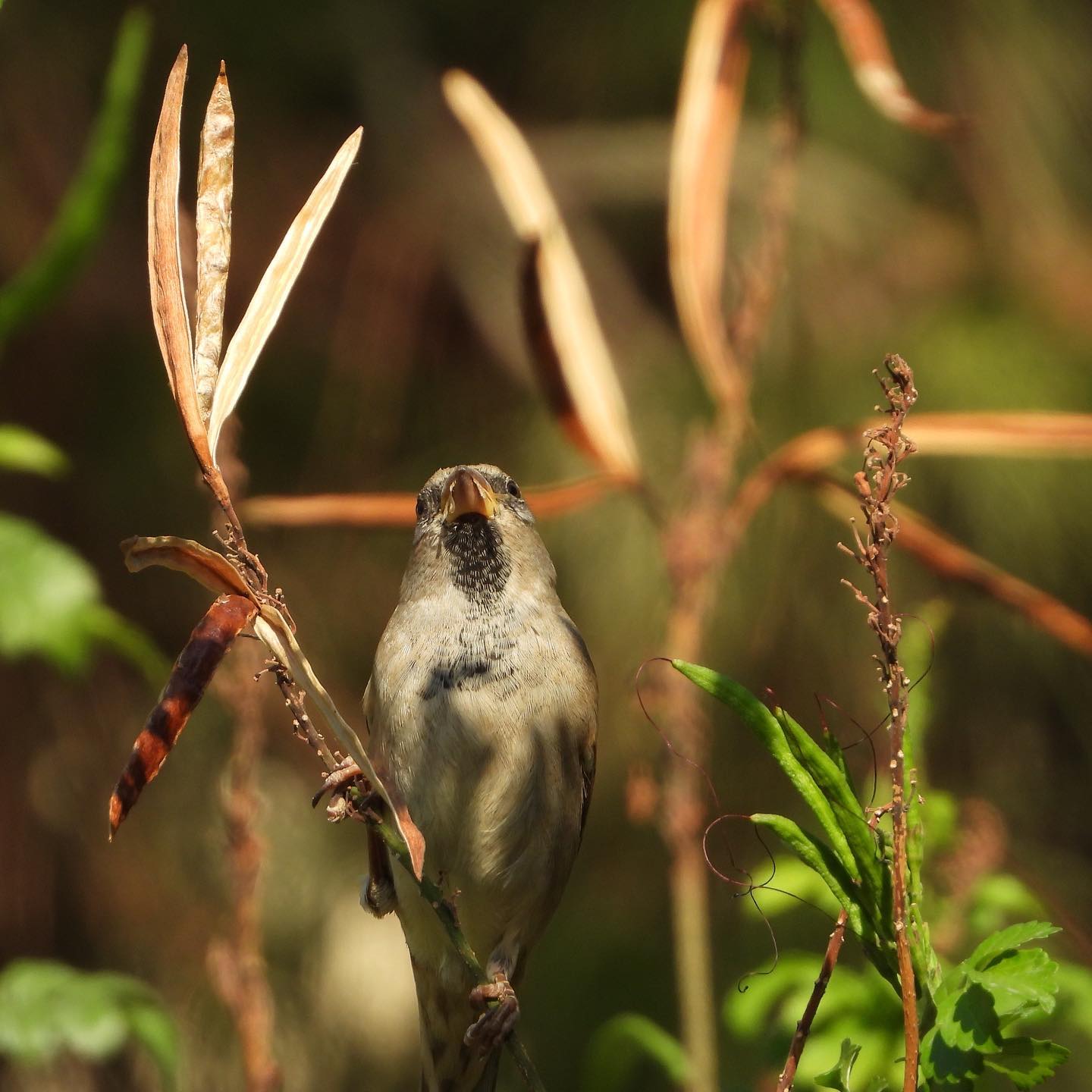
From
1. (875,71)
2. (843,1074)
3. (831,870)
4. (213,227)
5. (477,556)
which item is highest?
(875,71)

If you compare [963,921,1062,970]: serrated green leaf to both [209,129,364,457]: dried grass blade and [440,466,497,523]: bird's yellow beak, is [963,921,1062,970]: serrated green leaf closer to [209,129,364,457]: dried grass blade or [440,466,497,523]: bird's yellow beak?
[209,129,364,457]: dried grass blade

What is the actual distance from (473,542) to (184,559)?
139 centimetres

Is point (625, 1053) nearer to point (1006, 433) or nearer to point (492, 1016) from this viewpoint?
point (492, 1016)

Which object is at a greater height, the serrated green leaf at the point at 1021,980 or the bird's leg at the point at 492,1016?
the serrated green leaf at the point at 1021,980

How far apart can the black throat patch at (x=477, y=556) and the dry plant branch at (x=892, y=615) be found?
1347 millimetres

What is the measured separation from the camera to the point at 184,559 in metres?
0.83

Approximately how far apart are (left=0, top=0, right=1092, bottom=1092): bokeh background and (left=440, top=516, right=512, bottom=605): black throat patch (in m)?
0.76

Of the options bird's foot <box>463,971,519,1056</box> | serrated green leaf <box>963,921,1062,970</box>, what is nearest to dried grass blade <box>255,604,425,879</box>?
serrated green leaf <box>963,921,1062,970</box>

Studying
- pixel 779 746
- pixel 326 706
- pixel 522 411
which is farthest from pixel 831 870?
pixel 522 411

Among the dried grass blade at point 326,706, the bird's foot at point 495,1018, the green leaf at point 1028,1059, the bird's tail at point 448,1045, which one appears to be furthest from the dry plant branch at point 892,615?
the bird's tail at point 448,1045

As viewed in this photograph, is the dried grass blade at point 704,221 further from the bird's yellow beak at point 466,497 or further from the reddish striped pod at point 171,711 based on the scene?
the reddish striped pod at point 171,711

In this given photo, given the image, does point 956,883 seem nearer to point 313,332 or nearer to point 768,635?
point 768,635

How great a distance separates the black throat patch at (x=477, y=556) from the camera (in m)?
2.16

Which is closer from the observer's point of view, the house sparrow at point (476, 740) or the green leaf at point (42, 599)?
the green leaf at point (42, 599)
